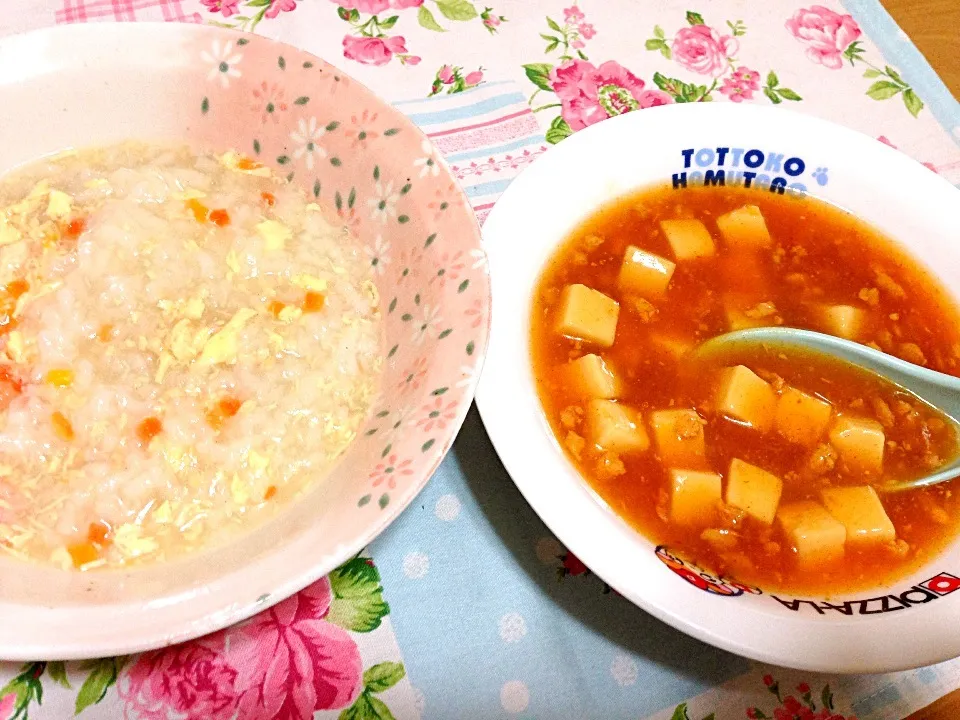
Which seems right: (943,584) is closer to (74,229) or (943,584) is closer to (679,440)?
(679,440)

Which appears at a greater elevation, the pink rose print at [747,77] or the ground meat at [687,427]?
the pink rose print at [747,77]

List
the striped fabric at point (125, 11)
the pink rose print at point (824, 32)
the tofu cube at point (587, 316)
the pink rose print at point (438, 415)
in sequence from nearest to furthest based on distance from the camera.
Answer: the pink rose print at point (438, 415) < the tofu cube at point (587, 316) < the striped fabric at point (125, 11) < the pink rose print at point (824, 32)

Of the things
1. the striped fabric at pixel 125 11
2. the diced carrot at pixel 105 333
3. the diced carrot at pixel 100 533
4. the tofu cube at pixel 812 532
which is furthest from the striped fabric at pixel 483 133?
the diced carrot at pixel 100 533

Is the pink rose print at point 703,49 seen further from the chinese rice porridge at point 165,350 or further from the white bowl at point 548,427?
the chinese rice porridge at point 165,350

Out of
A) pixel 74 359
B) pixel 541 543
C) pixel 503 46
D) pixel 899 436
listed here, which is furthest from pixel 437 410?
pixel 503 46

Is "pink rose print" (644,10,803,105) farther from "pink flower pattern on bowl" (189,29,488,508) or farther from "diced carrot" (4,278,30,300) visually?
"diced carrot" (4,278,30,300)

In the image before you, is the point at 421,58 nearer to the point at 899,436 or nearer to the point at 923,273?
the point at 923,273
